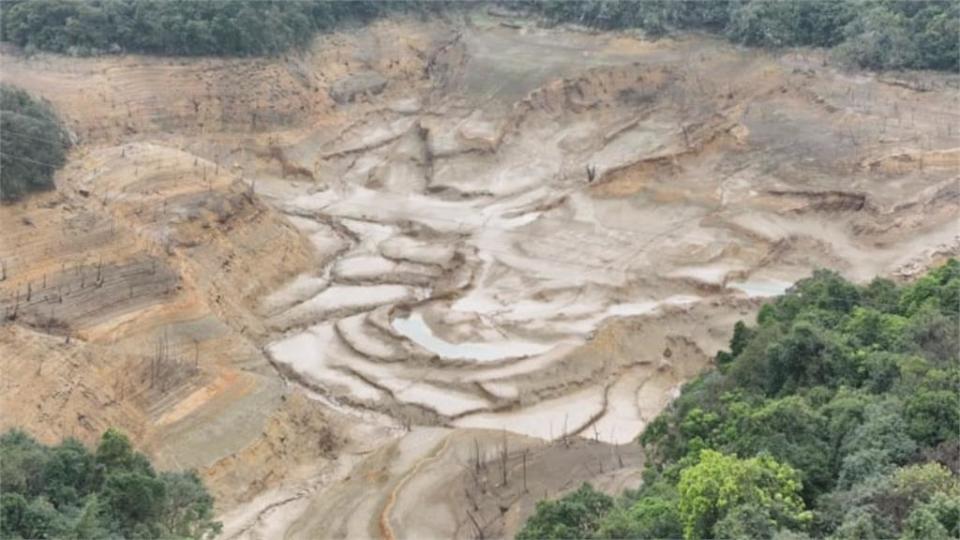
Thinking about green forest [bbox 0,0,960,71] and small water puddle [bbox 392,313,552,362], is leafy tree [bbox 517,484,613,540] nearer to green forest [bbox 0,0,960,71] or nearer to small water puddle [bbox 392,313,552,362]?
small water puddle [bbox 392,313,552,362]

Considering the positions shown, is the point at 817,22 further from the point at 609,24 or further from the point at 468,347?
the point at 468,347

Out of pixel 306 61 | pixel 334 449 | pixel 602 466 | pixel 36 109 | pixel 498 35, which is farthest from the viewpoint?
pixel 498 35

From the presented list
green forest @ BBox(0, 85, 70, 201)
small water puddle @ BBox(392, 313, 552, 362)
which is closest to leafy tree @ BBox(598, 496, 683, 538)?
small water puddle @ BBox(392, 313, 552, 362)

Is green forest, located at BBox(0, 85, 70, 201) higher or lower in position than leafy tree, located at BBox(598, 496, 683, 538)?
higher

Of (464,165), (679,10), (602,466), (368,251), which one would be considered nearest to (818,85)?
(679,10)

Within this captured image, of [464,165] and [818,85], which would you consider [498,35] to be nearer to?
[464,165]

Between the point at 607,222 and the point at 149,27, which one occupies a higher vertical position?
the point at 149,27

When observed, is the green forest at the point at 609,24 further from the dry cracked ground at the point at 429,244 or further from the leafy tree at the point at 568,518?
the leafy tree at the point at 568,518
